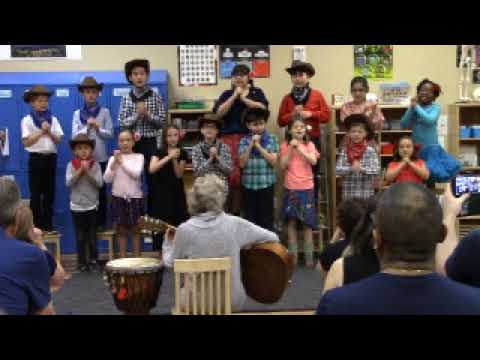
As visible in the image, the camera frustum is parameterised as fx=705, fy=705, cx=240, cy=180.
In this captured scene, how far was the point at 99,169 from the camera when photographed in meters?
7.32

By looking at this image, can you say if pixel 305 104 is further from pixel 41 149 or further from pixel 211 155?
pixel 41 149

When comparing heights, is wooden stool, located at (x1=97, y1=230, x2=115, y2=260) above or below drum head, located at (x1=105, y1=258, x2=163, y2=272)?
below

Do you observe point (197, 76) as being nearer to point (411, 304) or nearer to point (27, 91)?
point (27, 91)

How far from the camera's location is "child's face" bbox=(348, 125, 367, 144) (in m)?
7.13

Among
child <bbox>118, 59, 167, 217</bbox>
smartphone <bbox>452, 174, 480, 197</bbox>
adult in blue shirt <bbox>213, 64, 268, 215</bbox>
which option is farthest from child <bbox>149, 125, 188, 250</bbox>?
smartphone <bbox>452, 174, 480, 197</bbox>

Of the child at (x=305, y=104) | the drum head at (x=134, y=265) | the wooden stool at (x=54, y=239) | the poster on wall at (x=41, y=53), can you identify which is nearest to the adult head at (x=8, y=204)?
the drum head at (x=134, y=265)

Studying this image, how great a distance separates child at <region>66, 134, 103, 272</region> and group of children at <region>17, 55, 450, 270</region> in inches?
0.4

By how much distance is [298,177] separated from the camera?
7.24 metres

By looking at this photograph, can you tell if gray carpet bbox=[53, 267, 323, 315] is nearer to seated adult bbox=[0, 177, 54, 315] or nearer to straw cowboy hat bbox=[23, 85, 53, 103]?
straw cowboy hat bbox=[23, 85, 53, 103]

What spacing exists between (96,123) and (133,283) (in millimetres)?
3163

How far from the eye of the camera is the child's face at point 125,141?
7121 millimetres
